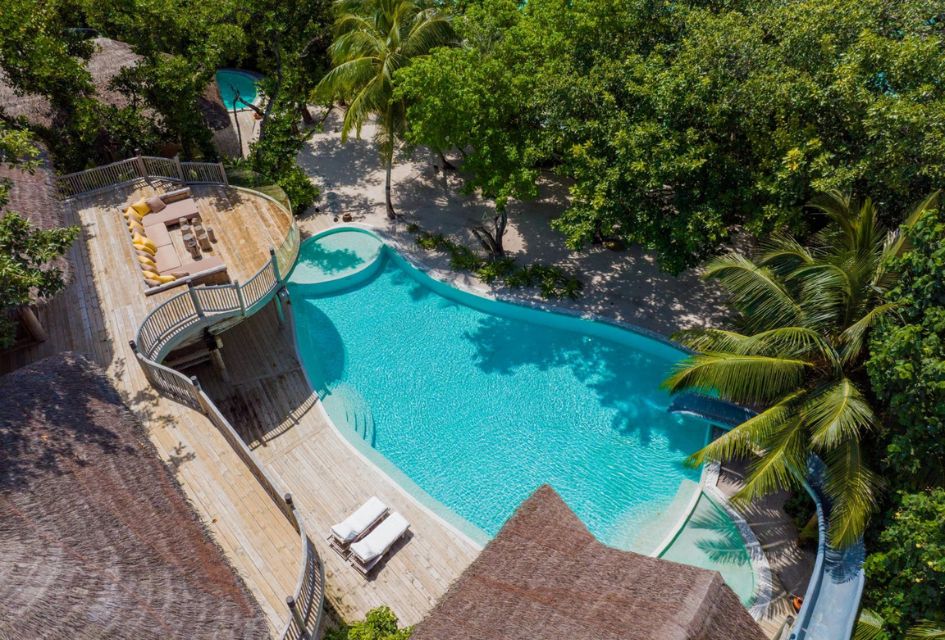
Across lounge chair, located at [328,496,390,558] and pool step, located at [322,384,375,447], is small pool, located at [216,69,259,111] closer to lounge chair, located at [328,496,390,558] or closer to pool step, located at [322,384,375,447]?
pool step, located at [322,384,375,447]

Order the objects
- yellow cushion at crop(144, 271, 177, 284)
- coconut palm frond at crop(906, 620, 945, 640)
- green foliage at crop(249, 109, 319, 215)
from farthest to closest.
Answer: green foliage at crop(249, 109, 319, 215)
yellow cushion at crop(144, 271, 177, 284)
coconut palm frond at crop(906, 620, 945, 640)

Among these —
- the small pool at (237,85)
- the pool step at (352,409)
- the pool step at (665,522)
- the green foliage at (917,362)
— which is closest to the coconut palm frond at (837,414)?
the green foliage at (917,362)

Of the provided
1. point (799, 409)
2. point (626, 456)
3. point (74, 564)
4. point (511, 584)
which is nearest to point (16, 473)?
point (74, 564)

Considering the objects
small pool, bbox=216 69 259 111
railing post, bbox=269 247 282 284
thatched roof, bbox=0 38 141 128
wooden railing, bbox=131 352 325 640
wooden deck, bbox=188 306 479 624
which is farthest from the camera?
small pool, bbox=216 69 259 111

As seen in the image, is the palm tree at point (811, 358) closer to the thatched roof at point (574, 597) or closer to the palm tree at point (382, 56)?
the thatched roof at point (574, 597)

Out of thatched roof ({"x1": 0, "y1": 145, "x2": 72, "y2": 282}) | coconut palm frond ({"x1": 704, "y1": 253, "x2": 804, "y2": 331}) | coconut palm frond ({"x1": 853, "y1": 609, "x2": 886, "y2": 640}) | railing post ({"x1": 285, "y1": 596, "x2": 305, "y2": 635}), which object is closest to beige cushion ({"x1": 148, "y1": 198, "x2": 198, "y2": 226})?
thatched roof ({"x1": 0, "y1": 145, "x2": 72, "y2": 282})

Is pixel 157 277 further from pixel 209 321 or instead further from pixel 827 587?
pixel 827 587
